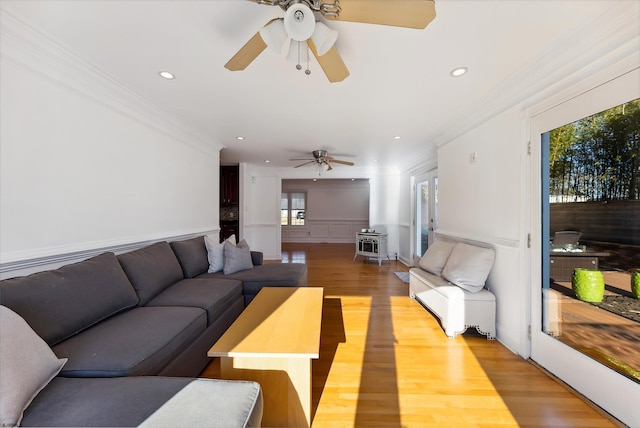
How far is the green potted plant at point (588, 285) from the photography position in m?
1.69

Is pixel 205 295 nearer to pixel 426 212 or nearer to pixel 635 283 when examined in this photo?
pixel 635 283

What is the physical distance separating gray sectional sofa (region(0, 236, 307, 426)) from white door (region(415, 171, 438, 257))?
362 cm

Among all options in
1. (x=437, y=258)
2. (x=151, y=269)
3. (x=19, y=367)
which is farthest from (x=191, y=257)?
(x=437, y=258)

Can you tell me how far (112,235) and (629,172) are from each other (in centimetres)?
390

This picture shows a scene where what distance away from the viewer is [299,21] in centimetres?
129

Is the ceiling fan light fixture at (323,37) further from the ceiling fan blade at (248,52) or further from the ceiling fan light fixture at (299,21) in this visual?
the ceiling fan blade at (248,52)

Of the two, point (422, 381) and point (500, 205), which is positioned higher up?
point (500, 205)

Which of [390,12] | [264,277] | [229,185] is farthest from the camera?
[229,185]

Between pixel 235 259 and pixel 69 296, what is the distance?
1695 mm

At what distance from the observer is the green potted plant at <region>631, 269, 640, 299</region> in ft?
4.73

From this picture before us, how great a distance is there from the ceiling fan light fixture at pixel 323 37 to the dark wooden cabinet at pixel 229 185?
5.23 metres

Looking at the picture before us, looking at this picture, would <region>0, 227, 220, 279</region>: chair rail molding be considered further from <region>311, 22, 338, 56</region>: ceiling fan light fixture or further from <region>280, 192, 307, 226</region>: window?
<region>280, 192, 307, 226</region>: window

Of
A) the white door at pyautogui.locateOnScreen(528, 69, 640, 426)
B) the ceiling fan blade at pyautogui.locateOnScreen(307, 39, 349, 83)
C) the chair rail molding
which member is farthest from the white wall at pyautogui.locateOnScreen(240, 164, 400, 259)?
the ceiling fan blade at pyautogui.locateOnScreen(307, 39, 349, 83)

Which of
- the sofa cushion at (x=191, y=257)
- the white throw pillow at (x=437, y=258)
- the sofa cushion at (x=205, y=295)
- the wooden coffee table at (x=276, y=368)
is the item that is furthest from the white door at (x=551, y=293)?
the sofa cushion at (x=191, y=257)
